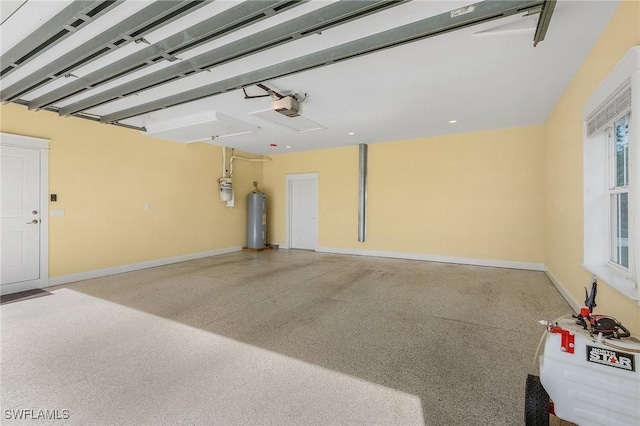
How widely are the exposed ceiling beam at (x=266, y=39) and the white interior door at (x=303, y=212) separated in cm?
492

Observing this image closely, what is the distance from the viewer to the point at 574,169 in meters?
3.31

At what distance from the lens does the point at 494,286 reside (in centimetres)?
425

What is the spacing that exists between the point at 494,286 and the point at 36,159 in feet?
23.9

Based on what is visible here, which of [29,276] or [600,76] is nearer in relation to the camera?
[600,76]

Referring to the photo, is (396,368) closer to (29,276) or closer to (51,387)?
(51,387)

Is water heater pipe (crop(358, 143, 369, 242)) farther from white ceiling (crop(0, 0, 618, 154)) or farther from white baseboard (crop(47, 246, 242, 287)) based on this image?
white baseboard (crop(47, 246, 242, 287))

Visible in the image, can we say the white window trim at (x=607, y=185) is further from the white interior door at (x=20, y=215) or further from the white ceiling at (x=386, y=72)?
the white interior door at (x=20, y=215)

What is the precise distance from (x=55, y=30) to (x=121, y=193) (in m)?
3.52

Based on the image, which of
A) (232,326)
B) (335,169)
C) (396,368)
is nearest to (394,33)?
(396,368)

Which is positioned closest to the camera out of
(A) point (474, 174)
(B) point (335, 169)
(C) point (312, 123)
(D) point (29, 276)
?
(D) point (29, 276)

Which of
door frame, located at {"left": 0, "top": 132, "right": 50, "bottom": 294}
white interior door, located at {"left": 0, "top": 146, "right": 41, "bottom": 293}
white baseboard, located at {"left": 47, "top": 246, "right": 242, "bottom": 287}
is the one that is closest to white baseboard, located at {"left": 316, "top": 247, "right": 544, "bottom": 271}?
white baseboard, located at {"left": 47, "top": 246, "right": 242, "bottom": 287}

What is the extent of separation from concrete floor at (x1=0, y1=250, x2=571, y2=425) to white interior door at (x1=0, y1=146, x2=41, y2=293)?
0.69m

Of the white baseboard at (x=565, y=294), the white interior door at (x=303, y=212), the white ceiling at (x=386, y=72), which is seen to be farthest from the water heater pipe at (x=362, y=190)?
the white baseboard at (x=565, y=294)

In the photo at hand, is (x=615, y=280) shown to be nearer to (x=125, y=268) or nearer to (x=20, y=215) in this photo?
(x=125, y=268)
